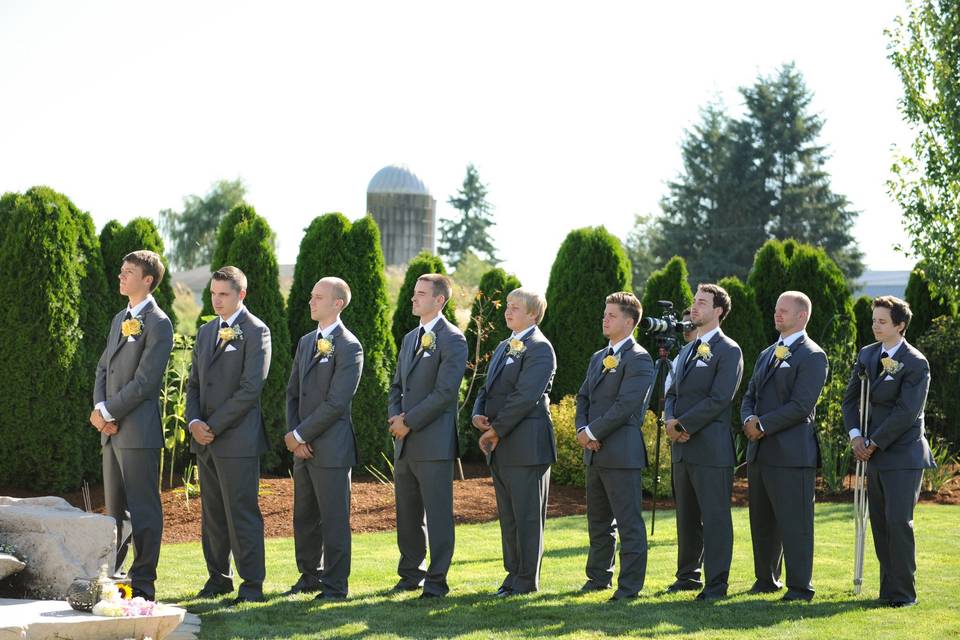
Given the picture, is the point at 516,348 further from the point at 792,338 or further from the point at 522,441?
the point at 792,338

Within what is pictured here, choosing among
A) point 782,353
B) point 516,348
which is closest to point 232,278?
point 516,348

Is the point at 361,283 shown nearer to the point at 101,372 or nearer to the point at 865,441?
the point at 101,372

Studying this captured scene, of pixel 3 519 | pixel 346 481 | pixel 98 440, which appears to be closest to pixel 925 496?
pixel 346 481

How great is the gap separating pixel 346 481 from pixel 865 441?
3561 millimetres

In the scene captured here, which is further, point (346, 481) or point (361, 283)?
point (361, 283)

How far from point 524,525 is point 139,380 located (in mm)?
2798

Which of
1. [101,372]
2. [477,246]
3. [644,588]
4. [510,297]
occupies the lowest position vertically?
[644,588]

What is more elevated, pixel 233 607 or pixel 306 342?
pixel 306 342

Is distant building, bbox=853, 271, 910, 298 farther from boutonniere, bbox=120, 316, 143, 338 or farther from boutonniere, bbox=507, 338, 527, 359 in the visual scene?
boutonniere, bbox=120, 316, 143, 338

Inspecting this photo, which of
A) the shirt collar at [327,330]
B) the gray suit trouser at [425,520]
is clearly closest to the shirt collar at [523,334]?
the gray suit trouser at [425,520]

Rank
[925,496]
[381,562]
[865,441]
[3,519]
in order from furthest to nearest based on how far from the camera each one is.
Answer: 1. [925,496]
2. [381,562]
3. [865,441]
4. [3,519]

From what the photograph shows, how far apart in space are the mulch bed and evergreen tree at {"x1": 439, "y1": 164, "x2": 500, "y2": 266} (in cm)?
4000

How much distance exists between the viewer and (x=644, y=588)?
7734 mm

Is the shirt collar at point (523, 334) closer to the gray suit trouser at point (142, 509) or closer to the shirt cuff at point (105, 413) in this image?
the gray suit trouser at point (142, 509)
